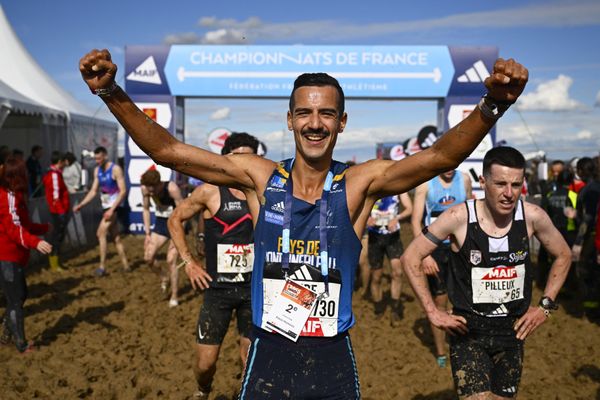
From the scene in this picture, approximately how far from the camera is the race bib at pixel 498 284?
349cm

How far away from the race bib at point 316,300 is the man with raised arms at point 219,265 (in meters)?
2.02

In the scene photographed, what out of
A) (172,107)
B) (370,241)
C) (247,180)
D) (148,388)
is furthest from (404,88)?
(247,180)

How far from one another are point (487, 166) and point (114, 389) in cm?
399

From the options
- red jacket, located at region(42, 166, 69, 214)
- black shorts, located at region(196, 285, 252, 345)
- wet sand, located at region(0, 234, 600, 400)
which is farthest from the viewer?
red jacket, located at region(42, 166, 69, 214)

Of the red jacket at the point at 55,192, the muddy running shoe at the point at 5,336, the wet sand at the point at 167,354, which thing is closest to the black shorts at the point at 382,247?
the wet sand at the point at 167,354

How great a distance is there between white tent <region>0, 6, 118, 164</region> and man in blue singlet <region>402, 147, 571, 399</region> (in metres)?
12.4

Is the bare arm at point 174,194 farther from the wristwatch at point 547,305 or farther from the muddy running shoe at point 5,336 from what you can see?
the wristwatch at point 547,305

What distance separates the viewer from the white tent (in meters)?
14.8

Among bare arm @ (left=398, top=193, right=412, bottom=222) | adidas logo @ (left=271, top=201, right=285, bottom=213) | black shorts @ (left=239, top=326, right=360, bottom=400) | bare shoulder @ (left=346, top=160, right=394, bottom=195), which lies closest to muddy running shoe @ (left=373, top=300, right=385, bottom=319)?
bare arm @ (left=398, top=193, right=412, bottom=222)

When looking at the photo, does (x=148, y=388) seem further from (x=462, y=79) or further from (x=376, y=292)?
(x=462, y=79)

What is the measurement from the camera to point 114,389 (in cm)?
532

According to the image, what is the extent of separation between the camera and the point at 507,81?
201cm

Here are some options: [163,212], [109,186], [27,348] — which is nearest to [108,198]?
[109,186]

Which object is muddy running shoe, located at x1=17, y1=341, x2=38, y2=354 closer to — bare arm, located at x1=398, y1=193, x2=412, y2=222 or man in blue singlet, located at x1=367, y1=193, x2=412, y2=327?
man in blue singlet, located at x1=367, y1=193, x2=412, y2=327
